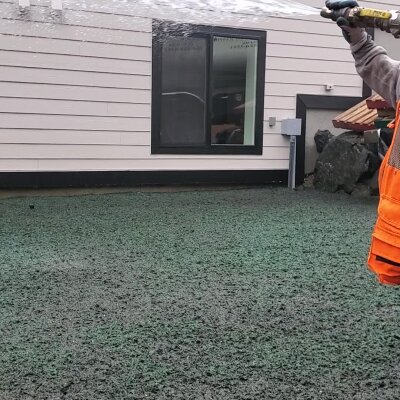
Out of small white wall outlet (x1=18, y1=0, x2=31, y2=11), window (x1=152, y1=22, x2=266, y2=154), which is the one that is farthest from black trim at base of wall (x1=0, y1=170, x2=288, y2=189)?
small white wall outlet (x1=18, y1=0, x2=31, y2=11)

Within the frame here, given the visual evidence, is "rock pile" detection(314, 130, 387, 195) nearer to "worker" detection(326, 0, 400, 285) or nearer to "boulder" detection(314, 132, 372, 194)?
"boulder" detection(314, 132, 372, 194)

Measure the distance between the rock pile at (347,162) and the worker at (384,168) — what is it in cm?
408

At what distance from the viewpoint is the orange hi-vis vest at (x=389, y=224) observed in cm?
139

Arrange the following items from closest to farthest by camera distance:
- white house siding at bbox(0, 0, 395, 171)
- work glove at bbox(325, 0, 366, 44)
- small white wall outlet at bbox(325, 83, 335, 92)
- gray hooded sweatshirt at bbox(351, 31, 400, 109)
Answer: work glove at bbox(325, 0, 366, 44) → gray hooded sweatshirt at bbox(351, 31, 400, 109) → white house siding at bbox(0, 0, 395, 171) → small white wall outlet at bbox(325, 83, 335, 92)

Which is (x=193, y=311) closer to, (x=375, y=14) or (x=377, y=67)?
(x=377, y=67)

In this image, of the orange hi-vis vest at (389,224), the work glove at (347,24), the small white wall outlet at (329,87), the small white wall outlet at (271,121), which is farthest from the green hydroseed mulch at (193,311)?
the small white wall outlet at (329,87)

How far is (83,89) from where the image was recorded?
5562 mm

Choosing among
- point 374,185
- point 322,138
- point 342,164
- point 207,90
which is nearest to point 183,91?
point 207,90

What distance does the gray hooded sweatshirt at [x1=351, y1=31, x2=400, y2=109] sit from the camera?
5.30 ft

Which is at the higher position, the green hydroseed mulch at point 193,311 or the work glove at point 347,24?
the work glove at point 347,24

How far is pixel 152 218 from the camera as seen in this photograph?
4.63 m

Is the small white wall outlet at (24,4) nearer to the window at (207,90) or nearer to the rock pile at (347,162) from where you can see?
the window at (207,90)

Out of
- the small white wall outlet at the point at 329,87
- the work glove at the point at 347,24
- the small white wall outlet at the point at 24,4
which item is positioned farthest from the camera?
the small white wall outlet at the point at 329,87

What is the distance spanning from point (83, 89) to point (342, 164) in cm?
310
